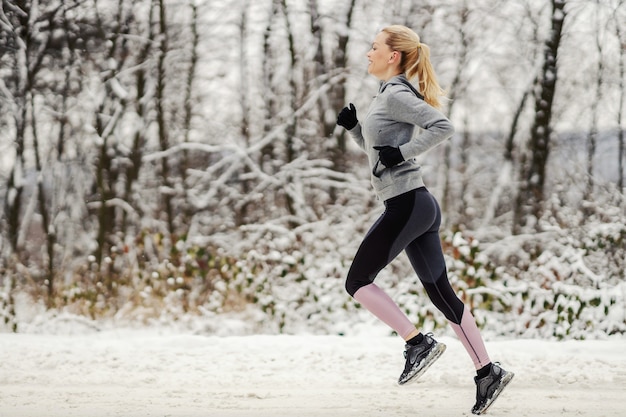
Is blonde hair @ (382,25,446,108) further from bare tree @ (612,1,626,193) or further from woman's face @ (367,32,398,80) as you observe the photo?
bare tree @ (612,1,626,193)

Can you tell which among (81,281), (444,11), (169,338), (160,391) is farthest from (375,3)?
(160,391)

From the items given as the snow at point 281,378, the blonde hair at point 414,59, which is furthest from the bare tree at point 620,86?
the blonde hair at point 414,59

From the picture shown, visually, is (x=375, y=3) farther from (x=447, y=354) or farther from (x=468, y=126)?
(x=447, y=354)

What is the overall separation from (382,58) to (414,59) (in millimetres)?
171

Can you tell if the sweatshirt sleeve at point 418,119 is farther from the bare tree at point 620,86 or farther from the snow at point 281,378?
the bare tree at point 620,86

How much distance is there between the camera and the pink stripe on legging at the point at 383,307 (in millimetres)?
3803

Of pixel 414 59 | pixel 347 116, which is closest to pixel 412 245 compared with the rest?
pixel 347 116

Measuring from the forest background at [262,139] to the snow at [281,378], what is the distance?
2.38 metres

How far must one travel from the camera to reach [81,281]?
8.48m

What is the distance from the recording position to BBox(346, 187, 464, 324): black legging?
3.67m

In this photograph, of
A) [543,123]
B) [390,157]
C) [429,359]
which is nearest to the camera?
[390,157]

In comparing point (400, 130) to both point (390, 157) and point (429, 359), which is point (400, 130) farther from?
point (429, 359)

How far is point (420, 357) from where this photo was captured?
12.3 ft

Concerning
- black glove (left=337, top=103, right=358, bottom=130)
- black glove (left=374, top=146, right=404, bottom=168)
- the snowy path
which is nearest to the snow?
the snowy path
